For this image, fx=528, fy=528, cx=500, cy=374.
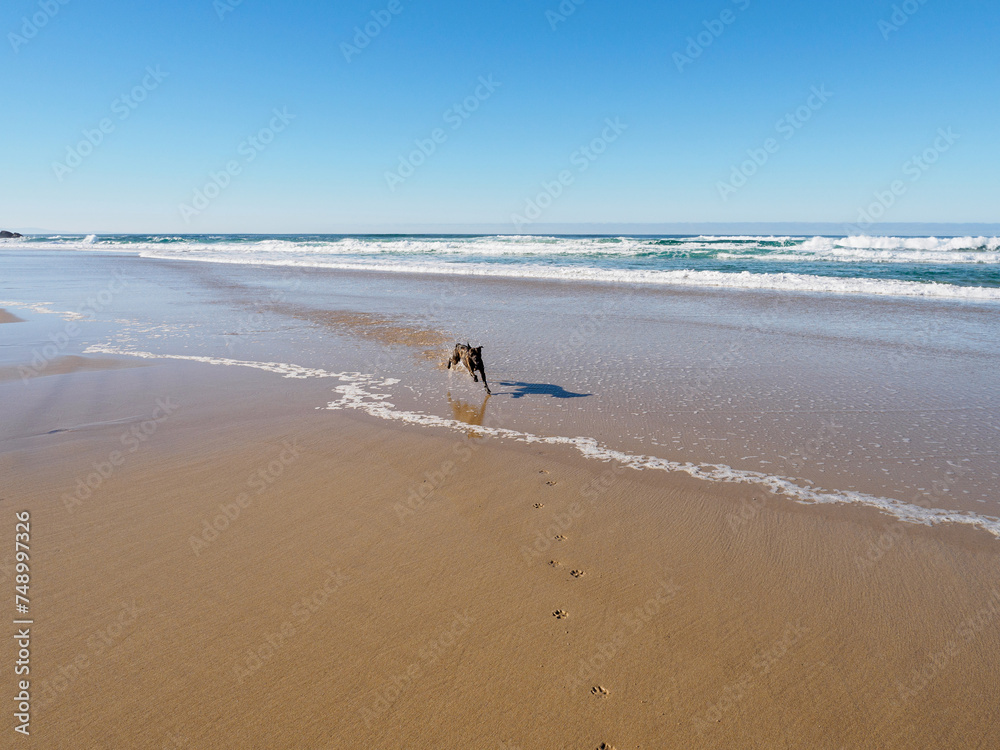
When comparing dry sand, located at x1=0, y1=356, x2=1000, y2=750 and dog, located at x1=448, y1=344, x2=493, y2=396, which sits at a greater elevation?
dog, located at x1=448, y1=344, x2=493, y2=396

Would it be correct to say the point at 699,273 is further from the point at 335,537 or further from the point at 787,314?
the point at 335,537

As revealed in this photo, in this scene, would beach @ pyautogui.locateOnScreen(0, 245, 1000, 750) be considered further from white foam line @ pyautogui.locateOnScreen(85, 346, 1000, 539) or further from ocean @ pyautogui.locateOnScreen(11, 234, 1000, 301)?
ocean @ pyautogui.locateOnScreen(11, 234, 1000, 301)

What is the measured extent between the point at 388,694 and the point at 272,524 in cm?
200

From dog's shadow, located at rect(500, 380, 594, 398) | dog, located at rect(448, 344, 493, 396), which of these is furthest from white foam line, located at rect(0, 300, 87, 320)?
dog's shadow, located at rect(500, 380, 594, 398)

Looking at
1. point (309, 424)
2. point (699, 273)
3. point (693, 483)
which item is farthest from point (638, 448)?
point (699, 273)

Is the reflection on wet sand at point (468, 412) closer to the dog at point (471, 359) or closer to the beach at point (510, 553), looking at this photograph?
the beach at point (510, 553)

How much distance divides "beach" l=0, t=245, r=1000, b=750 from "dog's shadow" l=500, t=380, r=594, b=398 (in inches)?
2.2

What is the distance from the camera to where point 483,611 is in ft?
10.6

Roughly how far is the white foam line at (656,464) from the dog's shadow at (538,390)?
137 centimetres

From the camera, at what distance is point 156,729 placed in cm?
248

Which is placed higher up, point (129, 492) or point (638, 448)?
point (129, 492)

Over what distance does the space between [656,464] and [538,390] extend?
2.73 metres

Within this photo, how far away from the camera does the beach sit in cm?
260

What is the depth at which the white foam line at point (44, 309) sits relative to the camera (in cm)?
1388
